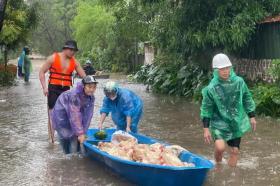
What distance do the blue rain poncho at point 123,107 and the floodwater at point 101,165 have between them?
0.86 meters

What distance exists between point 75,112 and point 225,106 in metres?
2.28

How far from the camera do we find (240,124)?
727 cm

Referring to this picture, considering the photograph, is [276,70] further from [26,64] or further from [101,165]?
[26,64]

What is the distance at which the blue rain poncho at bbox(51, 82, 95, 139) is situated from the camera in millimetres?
8148

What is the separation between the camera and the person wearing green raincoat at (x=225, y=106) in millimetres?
7062

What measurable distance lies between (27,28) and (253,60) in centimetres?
1147

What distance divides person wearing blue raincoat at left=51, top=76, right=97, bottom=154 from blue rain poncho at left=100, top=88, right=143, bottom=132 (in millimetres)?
448

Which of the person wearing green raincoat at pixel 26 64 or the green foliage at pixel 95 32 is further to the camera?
the green foliage at pixel 95 32

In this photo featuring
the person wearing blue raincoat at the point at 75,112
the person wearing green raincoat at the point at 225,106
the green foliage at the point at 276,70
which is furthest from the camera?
the green foliage at the point at 276,70

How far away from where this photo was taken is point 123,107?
343 inches

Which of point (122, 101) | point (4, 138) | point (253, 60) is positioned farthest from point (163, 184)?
point (253, 60)

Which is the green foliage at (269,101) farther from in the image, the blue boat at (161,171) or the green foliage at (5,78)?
the green foliage at (5,78)

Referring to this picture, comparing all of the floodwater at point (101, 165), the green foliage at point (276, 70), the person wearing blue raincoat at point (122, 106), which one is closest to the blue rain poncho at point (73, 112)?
the person wearing blue raincoat at point (122, 106)

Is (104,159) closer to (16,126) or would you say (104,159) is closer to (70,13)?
(16,126)
